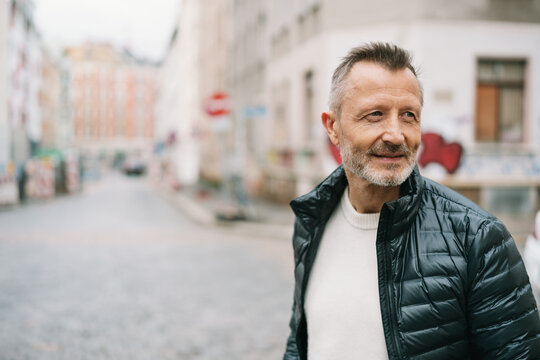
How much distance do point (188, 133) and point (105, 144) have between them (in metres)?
67.4

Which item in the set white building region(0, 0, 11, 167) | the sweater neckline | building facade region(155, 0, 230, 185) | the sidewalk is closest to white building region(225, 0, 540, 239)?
the sidewalk

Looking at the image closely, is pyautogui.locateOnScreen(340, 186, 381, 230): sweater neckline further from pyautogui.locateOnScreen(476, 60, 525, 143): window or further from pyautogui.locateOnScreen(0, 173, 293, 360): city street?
pyautogui.locateOnScreen(476, 60, 525, 143): window

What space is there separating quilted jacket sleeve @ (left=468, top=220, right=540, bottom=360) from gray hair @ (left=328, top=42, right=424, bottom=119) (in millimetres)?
463

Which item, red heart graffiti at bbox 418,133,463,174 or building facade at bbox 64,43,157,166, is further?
building facade at bbox 64,43,157,166

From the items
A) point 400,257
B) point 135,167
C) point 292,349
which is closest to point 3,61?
point 292,349

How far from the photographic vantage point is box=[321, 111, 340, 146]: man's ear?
190 cm

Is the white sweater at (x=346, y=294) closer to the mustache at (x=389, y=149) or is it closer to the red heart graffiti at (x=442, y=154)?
the mustache at (x=389, y=149)

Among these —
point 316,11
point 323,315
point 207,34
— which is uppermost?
point 207,34

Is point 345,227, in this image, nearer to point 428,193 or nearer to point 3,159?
point 428,193

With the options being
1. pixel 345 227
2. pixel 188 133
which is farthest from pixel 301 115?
pixel 188 133

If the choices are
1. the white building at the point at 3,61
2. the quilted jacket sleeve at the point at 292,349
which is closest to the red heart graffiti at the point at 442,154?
the quilted jacket sleeve at the point at 292,349

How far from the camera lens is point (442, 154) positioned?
14.8 m

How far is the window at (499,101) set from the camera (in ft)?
49.9

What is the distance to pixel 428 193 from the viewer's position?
179 cm
